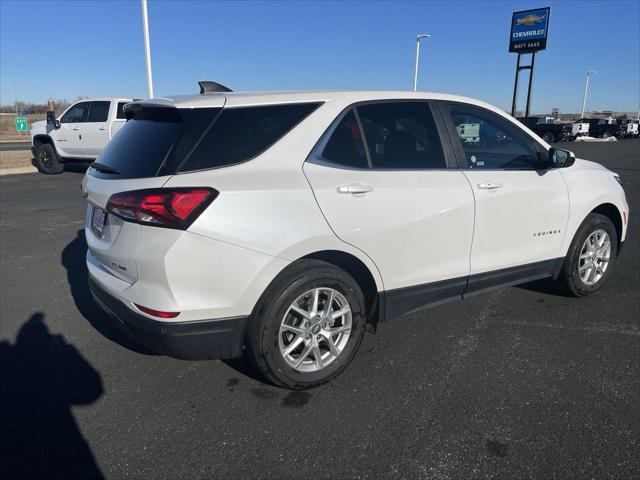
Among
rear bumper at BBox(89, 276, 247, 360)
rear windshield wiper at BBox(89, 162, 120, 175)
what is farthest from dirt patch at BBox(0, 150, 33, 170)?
rear bumper at BBox(89, 276, 247, 360)

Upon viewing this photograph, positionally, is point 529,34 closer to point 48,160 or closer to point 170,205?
point 48,160

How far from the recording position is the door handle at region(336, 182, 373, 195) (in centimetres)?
288

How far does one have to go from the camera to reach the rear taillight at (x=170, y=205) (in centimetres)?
244

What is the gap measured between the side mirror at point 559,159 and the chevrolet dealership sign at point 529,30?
4708 cm

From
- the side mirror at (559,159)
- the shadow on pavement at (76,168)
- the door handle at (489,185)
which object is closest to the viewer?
the door handle at (489,185)

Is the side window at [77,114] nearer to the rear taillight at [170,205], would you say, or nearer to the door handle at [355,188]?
the rear taillight at [170,205]

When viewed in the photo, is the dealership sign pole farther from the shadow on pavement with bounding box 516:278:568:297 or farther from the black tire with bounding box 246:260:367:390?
the black tire with bounding box 246:260:367:390

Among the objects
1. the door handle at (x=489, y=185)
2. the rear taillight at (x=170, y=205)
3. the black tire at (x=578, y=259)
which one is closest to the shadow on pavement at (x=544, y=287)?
the black tire at (x=578, y=259)

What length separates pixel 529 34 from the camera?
44844 mm

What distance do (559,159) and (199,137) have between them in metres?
2.87

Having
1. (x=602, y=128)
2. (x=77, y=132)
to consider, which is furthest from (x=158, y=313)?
(x=602, y=128)

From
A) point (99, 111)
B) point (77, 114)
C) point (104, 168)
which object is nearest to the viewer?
point (104, 168)

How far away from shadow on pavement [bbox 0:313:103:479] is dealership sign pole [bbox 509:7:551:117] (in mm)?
49121

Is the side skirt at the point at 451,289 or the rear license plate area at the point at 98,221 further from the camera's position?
the side skirt at the point at 451,289
